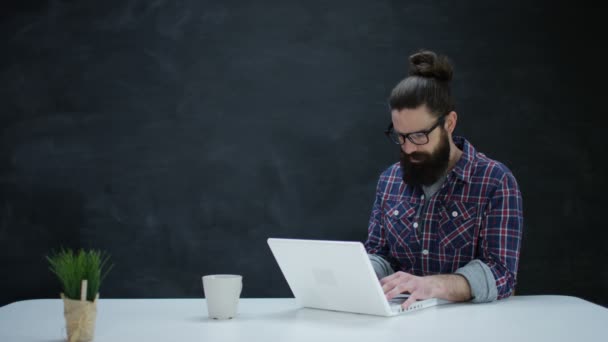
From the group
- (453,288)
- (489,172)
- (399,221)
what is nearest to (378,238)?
(399,221)

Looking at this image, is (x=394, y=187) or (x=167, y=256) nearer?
(x=394, y=187)

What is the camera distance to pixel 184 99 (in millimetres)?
3271

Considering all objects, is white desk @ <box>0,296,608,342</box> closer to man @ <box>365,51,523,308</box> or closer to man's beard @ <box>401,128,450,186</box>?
man @ <box>365,51,523,308</box>

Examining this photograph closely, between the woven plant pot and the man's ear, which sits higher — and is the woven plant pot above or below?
below

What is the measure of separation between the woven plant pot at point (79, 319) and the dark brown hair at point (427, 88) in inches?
47.6

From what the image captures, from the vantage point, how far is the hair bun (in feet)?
7.36

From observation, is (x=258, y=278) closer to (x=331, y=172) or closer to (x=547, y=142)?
(x=331, y=172)

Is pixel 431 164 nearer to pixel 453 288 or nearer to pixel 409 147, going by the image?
pixel 409 147

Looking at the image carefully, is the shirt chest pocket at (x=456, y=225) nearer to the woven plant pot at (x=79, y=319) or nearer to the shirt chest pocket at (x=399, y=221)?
the shirt chest pocket at (x=399, y=221)

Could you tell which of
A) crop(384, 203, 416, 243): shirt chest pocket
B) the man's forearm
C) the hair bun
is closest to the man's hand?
the man's forearm

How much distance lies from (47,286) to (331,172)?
145 centimetres

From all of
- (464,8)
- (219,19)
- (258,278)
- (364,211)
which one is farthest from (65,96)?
(464,8)

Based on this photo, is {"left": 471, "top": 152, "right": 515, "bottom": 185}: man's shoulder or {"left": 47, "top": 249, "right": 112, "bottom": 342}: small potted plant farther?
{"left": 471, "top": 152, "right": 515, "bottom": 185}: man's shoulder

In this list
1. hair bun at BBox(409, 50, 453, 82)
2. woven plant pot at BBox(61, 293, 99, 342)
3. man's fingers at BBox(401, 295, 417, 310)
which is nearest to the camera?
woven plant pot at BBox(61, 293, 99, 342)
